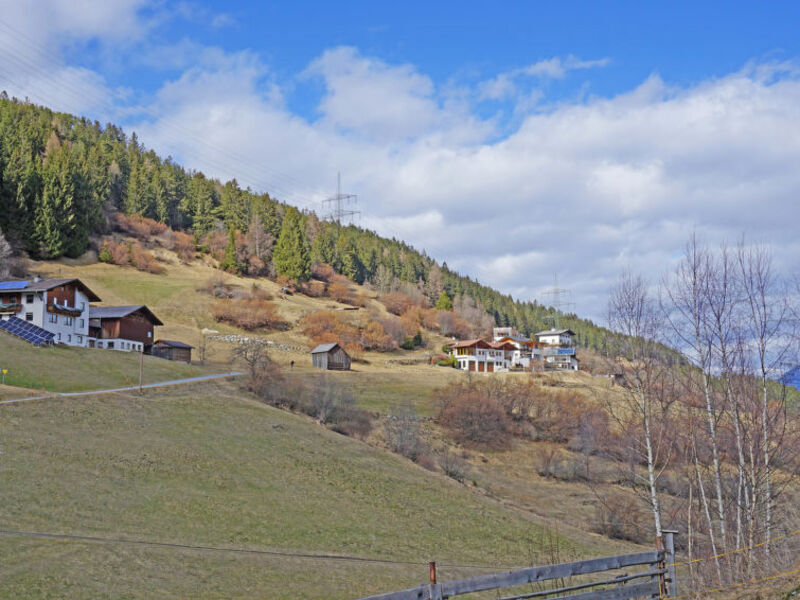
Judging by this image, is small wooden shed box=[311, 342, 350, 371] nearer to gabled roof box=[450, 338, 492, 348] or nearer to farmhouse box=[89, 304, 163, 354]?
farmhouse box=[89, 304, 163, 354]

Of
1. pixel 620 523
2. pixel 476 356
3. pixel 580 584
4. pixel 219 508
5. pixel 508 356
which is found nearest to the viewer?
pixel 580 584

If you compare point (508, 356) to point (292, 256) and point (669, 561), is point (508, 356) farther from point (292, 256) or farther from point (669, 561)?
point (669, 561)

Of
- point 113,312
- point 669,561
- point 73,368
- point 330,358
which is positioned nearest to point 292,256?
point 330,358

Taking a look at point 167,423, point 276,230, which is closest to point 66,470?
point 167,423

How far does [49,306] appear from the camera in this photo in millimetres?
63531

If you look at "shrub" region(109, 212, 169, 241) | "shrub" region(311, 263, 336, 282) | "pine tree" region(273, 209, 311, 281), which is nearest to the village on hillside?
"pine tree" region(273, 209, 311, 281)

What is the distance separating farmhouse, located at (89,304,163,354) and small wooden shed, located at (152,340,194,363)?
1839 millimetres

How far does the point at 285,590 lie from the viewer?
1895 centimetres

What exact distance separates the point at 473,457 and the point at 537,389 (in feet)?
61.9

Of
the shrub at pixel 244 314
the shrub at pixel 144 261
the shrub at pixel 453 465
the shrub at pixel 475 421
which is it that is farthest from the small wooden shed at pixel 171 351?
the shrub at pixel 144 261

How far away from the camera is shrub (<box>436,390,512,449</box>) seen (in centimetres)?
6331

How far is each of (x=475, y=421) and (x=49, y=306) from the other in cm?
4326

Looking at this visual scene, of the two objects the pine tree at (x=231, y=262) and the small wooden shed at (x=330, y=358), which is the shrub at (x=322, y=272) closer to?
→ the pine tree at (x=231, y=262)

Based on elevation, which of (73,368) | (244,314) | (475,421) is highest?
(244,314)
